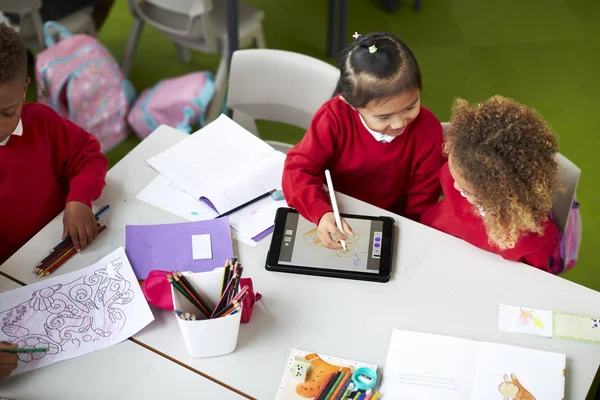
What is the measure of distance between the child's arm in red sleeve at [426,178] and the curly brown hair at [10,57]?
0.98m

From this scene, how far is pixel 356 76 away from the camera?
4.95 ft

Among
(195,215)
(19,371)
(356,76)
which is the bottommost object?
(19,371)

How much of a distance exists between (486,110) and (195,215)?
712mm

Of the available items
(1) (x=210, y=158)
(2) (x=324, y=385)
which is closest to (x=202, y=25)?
(1) (x=210, y=158)

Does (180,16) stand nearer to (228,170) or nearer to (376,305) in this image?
(228,170)

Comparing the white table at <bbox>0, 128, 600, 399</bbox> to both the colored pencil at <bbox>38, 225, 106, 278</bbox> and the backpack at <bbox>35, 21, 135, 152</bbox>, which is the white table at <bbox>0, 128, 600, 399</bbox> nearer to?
the colored pencil at <bbox>38, 225, 106, 278</bbox>

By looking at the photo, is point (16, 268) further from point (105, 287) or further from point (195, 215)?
point (195, 215)

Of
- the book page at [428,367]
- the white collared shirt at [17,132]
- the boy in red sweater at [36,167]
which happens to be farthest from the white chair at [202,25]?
the book page at [428,367]

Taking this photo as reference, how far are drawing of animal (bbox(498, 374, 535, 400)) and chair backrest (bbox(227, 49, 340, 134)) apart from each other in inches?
38.0

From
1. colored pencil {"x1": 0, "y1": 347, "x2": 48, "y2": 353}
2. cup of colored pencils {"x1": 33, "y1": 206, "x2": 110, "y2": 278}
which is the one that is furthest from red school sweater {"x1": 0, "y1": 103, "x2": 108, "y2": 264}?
colored pencil {"x1": 0, "y1": 347, "x2": 48, "y2": 353}

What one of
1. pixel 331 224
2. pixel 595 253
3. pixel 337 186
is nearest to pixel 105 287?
pixel 331 224

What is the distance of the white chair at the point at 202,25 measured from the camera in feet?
8.41

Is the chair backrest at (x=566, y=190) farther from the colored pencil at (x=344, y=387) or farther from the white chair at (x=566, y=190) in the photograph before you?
the colored pencil at (x=344, y=387)

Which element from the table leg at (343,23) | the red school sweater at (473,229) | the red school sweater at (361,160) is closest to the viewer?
the red school sweater at (473,229)
